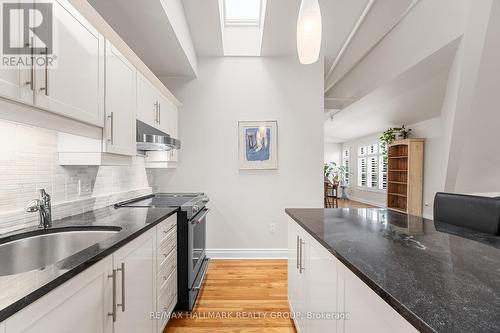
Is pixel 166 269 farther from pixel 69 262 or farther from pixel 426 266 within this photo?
pixel 426 266

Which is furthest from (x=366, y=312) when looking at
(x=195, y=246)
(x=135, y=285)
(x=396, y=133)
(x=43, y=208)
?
(x=396, y=133)

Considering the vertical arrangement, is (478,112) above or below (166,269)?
above

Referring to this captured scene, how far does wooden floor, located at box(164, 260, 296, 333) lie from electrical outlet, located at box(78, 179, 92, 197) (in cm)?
125

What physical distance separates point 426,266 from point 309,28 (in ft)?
4.45

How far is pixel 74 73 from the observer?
131cm

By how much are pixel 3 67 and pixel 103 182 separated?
53.2 inches

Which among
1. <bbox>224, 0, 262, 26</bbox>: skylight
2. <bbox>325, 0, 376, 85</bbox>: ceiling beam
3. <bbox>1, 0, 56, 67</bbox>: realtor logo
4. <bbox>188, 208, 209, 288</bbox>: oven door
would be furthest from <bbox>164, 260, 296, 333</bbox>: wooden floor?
<bbox>224, 0, 262, 26</bbox>: skylight

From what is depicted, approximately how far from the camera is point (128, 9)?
1991 millimetres

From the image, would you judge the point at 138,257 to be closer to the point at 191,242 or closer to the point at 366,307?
the point at 191,242

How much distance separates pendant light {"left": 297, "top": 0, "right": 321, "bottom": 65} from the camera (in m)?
1.44

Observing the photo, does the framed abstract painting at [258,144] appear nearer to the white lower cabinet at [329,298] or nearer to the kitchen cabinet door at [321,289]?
the white lower cabinet at [329,298]

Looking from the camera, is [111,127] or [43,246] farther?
[111,127]

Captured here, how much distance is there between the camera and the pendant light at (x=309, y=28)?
144 cm

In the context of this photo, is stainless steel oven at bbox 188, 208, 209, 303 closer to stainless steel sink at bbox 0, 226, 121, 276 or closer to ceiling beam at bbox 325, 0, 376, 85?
stainless steel sink at bbox 0, 226, 121, 276
